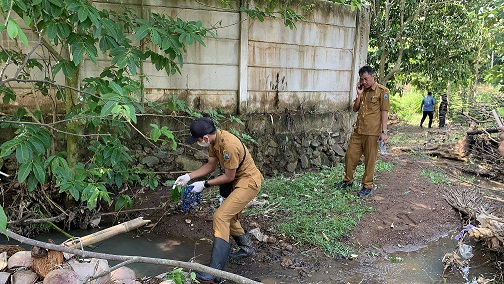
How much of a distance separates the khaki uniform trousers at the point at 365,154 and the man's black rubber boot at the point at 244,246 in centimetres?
230

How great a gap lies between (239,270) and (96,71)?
11.0 feet

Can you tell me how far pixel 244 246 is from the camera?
401 centimetres

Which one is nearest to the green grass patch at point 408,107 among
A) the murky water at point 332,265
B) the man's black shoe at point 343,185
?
the man's black shoe at point 343,185

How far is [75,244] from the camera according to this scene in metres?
3.18

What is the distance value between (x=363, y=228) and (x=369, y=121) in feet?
5.11

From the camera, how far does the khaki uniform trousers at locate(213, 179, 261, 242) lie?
3.53 meters

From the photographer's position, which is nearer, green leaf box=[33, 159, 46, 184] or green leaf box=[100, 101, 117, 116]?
green leaf box=[100, 101, 117, 116]

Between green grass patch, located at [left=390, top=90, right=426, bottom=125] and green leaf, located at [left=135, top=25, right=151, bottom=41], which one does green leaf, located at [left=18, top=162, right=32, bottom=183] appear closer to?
green leaf, located at [left=135, top=25, right=151, bottom=41]

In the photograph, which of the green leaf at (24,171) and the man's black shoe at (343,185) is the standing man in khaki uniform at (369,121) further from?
the green leaf at (24,171)

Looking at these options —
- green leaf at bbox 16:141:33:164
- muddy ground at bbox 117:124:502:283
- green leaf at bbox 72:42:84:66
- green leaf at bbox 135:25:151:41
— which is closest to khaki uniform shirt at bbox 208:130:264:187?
muddy ground at bbox 117:124:502:283

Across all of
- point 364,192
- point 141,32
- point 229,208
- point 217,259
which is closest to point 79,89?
point 141,32

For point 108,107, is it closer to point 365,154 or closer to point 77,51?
point 77,51

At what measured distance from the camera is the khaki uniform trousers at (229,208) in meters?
3.53

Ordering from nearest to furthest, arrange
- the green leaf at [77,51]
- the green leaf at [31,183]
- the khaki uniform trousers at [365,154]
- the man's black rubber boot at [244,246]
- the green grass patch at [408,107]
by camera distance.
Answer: the green leaf at [31,183], the green leaf at [77,51], the man's black rubber boot at [244,246], the khaki uniform trousers at [365,154], the green grass patch at [408,107]
